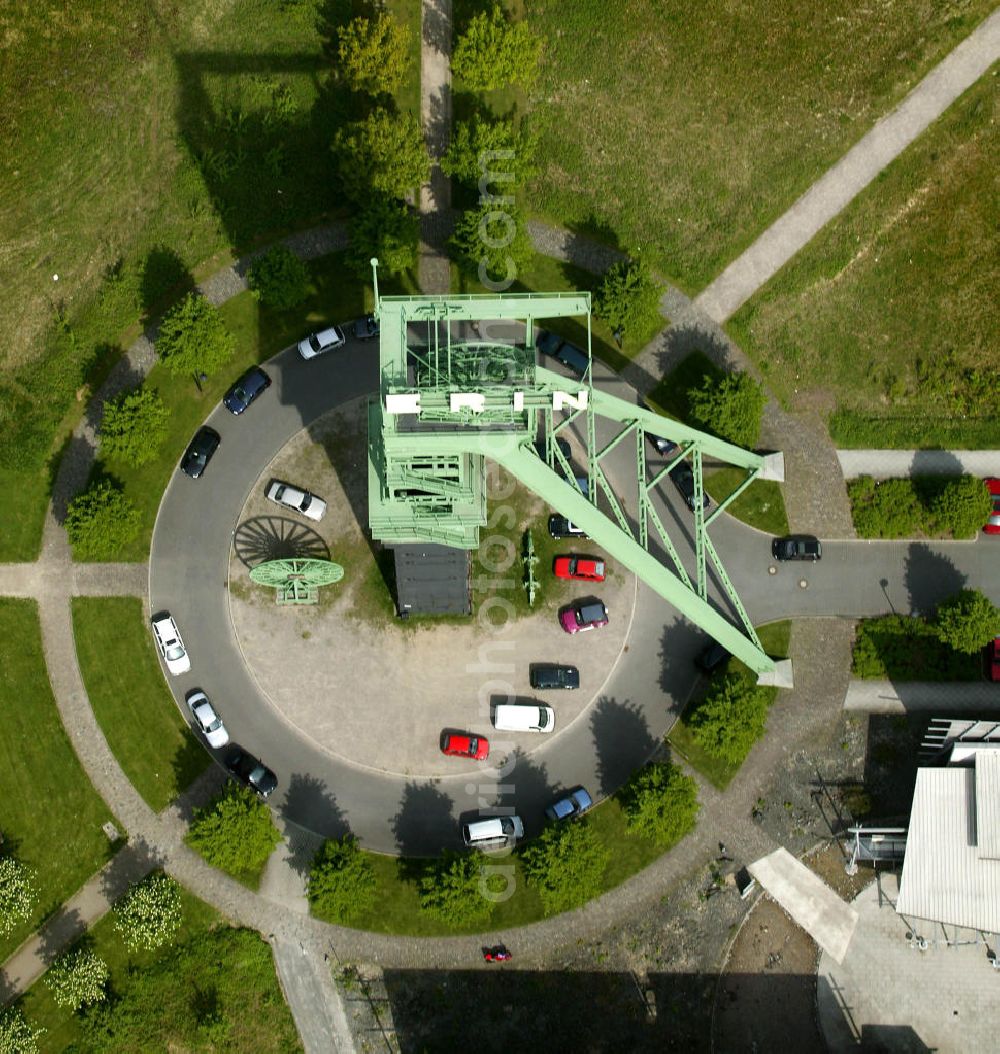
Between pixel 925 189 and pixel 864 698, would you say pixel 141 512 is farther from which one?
pixel 925 189

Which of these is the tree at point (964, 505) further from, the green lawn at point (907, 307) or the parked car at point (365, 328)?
the parked car at point (365, 328)

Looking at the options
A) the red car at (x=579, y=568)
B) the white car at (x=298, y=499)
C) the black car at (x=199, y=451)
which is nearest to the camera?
the red car at (x=579, y=568)

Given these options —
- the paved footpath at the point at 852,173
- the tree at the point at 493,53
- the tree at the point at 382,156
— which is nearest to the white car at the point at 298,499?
the tree at the point at 382,156

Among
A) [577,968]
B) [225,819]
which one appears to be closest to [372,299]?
[225,819]

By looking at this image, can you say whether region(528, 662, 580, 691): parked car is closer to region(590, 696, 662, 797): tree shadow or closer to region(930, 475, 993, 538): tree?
region(590, 696, 662, 797): tree shadow

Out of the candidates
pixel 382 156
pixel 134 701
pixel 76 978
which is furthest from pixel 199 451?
pixel 76 978
